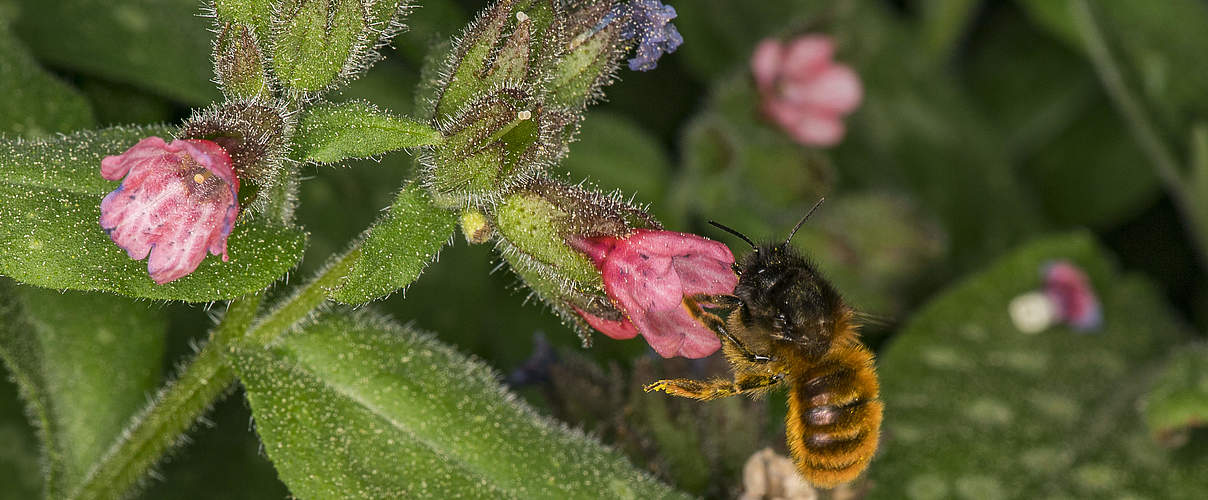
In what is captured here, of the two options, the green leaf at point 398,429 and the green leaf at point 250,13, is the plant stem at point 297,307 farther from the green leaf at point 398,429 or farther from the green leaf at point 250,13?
the green leaf at point 250,13

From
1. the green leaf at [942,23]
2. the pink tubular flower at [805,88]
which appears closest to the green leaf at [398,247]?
the pink tubular flower at [805,88]

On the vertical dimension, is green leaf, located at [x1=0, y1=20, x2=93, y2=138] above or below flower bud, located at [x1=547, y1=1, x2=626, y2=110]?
below

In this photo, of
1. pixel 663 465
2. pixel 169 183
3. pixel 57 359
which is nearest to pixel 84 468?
pixel 57 359

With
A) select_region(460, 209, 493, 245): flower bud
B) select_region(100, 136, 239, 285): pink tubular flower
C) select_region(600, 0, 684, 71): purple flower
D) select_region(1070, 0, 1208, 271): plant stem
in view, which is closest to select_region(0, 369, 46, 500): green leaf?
select_region(100, 136, 239, 285): pink tubular flower

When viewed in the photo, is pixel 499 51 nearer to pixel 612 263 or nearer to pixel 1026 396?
pixel 612 263

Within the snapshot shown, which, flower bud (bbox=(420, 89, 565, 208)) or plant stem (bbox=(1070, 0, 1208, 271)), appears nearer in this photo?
flower bud (bbox=(420, 89, 565, 208))

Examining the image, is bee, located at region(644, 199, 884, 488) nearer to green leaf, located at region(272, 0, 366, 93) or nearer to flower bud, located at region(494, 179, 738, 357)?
flower bud, located at region(494, 179, 738, 357)
